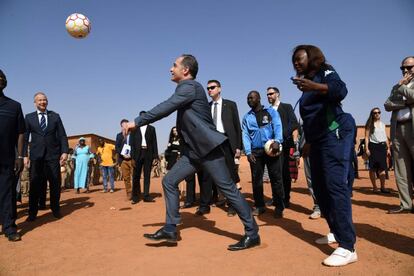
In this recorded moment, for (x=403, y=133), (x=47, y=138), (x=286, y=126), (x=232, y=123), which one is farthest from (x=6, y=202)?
(x=403, y=133)

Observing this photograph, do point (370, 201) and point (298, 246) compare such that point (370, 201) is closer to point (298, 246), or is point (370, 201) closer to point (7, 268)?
→ point (298, 246)

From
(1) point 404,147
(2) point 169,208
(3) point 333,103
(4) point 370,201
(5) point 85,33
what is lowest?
(4) point 370,201

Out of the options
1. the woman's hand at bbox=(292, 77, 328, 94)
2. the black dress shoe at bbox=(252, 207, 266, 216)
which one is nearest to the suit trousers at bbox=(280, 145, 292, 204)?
the black dress shoe at bbox=(252, 207, 266, 216)

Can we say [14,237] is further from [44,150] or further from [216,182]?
[216,182]

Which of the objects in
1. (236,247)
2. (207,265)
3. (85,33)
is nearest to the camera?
(207,265)

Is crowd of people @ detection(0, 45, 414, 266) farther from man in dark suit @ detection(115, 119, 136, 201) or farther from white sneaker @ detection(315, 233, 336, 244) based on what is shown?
man in dark suit @ detection(115, 119, 136, 201)

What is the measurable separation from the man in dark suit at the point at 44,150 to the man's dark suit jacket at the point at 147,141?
2.12m

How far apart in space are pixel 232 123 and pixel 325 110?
3036 mm

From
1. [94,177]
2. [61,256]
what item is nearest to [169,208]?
[61,256]

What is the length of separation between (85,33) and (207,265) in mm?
6426

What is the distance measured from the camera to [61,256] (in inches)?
147

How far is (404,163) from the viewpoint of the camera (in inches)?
221

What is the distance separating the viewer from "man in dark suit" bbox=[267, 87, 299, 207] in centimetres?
632

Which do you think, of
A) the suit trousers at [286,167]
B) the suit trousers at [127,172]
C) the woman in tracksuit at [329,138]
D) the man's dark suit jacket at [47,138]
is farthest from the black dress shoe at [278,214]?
the suit trousers at [127,172]
